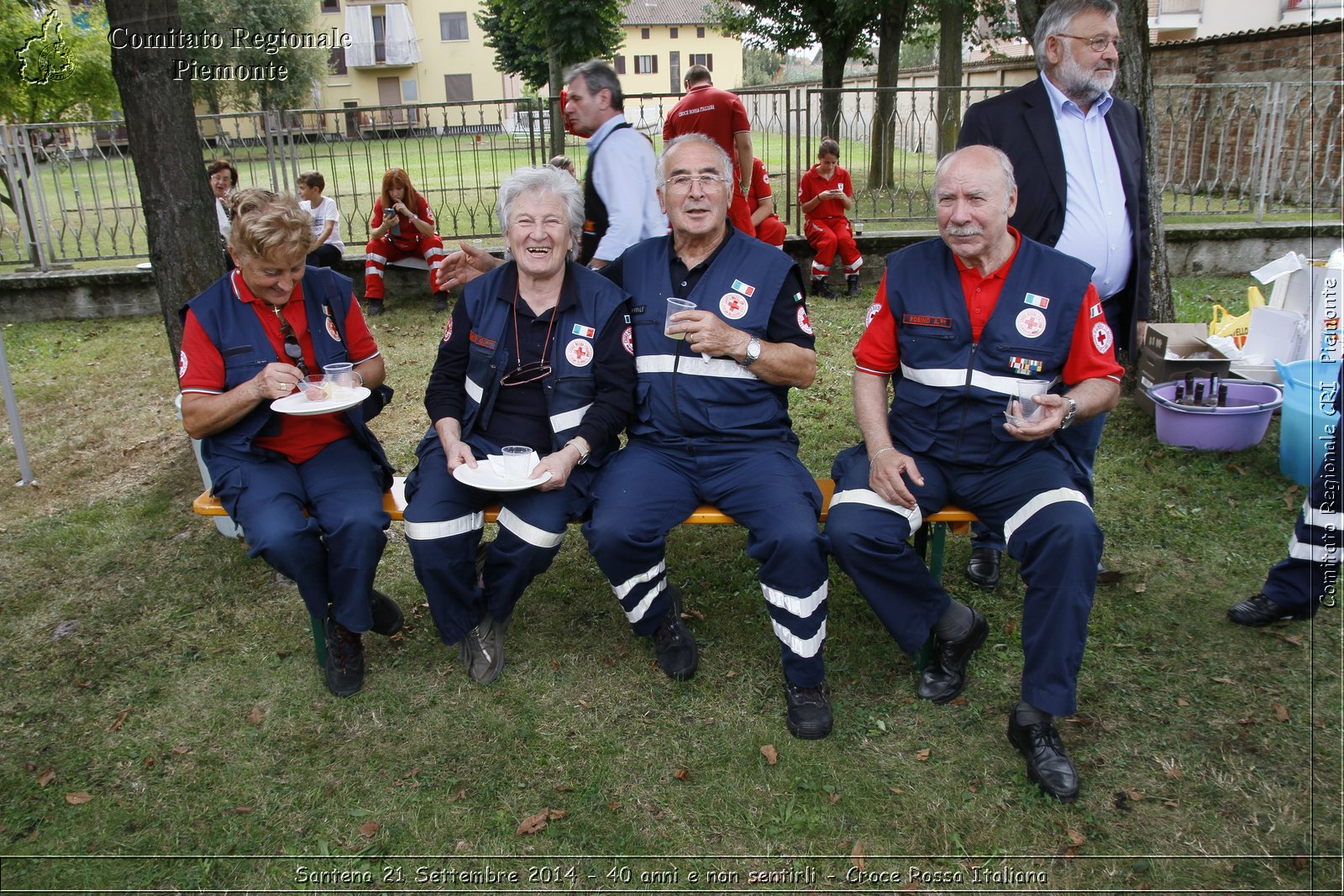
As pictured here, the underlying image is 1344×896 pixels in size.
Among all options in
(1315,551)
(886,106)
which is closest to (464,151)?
(886,106)

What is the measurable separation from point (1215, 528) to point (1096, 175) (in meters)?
1.85

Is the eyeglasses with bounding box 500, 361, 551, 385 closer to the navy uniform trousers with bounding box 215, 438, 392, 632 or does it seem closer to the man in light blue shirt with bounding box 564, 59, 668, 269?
the navy uniform trousers with bounding box 215, 438, 392, 632

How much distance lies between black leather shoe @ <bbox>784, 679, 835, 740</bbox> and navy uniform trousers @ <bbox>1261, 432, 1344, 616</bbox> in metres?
1.79

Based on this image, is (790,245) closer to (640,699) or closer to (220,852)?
(640,699)

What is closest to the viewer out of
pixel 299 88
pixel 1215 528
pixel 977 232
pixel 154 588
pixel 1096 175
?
pixel 977 232

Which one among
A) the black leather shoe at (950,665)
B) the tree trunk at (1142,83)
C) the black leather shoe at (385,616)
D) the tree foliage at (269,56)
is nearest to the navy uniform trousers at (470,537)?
the black leather shoe at (385,616)

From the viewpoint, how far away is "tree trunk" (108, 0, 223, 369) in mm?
4062

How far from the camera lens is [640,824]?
273cm

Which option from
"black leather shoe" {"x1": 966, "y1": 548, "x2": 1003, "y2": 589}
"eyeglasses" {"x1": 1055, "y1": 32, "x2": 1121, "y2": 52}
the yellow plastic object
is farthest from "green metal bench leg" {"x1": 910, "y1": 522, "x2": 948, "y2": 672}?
the yellow plastic object

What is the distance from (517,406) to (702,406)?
2.23 feet

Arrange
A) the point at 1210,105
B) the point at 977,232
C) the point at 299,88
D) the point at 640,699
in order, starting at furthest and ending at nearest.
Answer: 1. the point at 299,88
2. the point at 1210,105
3. the point at 640,699
4. the point at 977,232

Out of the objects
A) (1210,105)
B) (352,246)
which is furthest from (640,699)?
(1210,105)

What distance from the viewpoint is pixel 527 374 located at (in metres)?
3.41

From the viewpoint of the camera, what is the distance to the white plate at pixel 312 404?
307cm
